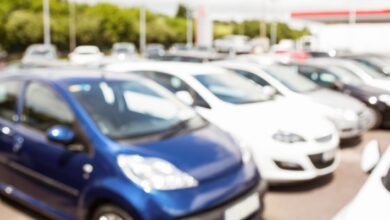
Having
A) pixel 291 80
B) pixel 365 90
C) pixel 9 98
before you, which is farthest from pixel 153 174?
pixel 365 90

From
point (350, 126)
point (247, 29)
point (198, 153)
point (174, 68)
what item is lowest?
point (350, 126)

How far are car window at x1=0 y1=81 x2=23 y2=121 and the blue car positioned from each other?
0.03 ft

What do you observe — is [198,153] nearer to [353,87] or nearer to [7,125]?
[7,125]

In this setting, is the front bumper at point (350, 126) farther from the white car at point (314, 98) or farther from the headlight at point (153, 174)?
the headlight at point (153, 174)

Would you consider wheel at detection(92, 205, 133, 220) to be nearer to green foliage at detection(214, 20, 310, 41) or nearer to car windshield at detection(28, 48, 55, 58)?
car windshield at detection(28, 48, 55, 58)

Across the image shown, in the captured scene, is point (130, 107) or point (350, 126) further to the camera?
point (350, 126)

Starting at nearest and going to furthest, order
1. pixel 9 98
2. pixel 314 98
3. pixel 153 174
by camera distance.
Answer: pixel 153 174
pixel 9 98
pixel 314 98

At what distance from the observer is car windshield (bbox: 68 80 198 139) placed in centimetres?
341

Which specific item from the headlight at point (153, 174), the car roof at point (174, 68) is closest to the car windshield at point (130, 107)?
the headlight at point (153, 174)

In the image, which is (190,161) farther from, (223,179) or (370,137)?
(370,137)

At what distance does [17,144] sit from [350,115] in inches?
193

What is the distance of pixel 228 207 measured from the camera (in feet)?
10.2

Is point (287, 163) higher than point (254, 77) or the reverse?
the reverse

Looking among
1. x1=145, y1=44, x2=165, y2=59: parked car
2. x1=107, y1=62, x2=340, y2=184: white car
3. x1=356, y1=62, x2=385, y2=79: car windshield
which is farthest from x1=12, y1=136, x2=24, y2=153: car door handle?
x1=145, y1=44, x2=165, y2=59: parked car
